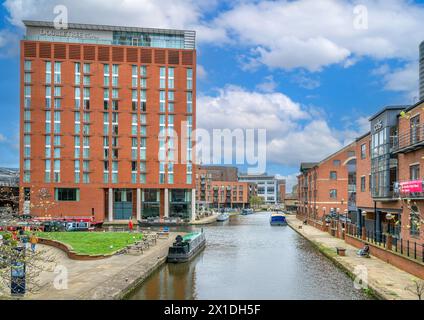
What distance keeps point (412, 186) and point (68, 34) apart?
74.2 meters

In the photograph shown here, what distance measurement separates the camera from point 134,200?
86.1 meters

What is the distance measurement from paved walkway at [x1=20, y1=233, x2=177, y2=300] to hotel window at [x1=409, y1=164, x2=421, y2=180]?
58.3 ft

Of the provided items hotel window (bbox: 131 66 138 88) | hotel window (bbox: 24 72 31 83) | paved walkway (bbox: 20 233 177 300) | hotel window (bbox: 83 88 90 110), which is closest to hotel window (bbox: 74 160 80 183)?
hotel window (bbox: 83 88 90 110)

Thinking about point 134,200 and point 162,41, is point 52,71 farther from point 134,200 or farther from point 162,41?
point 134,200

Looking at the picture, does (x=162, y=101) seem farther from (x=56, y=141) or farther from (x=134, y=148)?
(x=56, y=141)

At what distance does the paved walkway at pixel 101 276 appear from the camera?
61.3 ft

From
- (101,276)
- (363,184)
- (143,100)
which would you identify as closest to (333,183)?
(363,184)

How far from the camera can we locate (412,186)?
2559 centimetres

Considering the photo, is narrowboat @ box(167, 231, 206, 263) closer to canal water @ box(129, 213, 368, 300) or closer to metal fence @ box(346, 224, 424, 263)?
canal water @ box(129, 213, 368, 300)

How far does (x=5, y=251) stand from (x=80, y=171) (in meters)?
75.0
